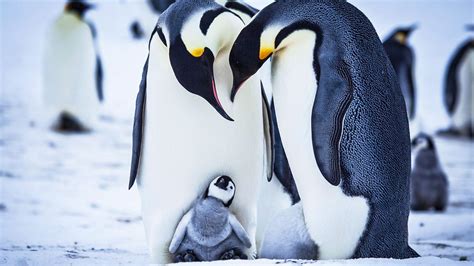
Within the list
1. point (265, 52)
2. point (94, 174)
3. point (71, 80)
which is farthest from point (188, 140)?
point (71, 80)

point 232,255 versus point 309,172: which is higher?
point 309,172

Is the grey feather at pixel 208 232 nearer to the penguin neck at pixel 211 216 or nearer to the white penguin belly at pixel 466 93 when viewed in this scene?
the penguin neck at pixel 211 216

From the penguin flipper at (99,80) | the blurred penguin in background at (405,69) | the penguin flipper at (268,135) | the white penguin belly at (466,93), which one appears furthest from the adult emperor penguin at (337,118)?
the white penguin belly at (466,93)

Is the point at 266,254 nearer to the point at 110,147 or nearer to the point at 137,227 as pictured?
the point at 137,227

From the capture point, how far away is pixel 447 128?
9.72 m

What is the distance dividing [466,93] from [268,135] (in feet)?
22.8

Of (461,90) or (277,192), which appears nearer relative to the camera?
(277,192)

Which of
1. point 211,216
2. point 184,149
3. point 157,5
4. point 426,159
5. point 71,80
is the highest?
point 184,149

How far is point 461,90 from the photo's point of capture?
10141 millimetres

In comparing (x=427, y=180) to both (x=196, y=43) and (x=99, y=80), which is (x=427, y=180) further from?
(x=99, y=80)

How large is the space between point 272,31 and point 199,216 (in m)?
0.70

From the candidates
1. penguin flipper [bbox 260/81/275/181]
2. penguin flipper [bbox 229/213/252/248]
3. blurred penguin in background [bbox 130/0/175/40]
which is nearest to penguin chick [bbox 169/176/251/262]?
penguin flipper [bbox 229/213/252/248]

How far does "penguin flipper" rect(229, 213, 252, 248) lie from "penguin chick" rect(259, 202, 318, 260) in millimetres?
69

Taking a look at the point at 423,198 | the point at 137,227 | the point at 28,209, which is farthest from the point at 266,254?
the point at 423,198
